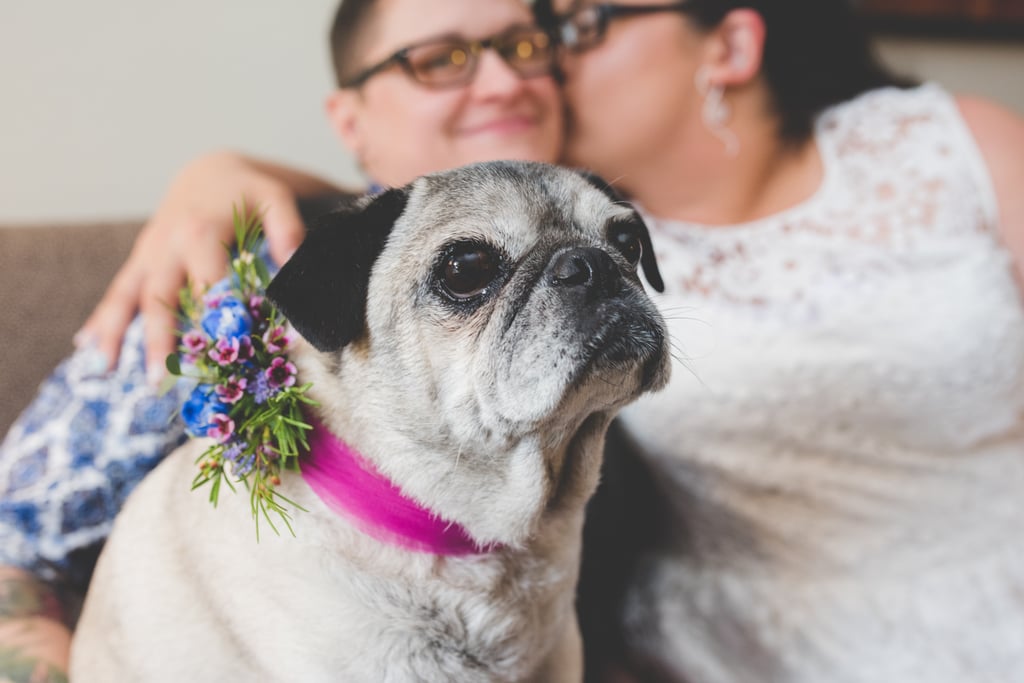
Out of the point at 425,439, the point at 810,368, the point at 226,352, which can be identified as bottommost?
the point at 810,368

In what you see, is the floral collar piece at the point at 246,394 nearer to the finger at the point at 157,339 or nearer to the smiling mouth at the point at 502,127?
the finger at the point at 157,339

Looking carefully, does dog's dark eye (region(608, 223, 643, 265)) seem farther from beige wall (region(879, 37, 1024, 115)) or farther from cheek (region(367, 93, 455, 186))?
beige wall (region(879, 37, 1024, 115))

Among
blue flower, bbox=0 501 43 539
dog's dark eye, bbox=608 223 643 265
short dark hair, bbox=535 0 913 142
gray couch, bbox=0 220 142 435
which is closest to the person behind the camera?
dog's dark eye, bbox=608 223 643 265

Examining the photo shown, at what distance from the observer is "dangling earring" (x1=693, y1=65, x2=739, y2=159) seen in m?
1.38

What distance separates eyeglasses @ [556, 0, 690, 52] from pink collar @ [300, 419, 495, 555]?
89 centimetres

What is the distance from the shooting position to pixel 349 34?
4.42 feet

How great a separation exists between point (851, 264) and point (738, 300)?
0.21 metres

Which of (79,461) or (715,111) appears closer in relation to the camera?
(79,461)

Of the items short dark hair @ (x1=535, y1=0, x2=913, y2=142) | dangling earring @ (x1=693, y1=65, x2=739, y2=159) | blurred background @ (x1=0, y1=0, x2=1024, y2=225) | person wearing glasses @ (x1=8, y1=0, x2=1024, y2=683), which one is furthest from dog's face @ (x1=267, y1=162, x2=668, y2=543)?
blurred background @ (x1=0, y1=0, x2=1024, y2=225)

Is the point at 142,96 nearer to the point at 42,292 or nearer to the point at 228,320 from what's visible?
the point at 42,292

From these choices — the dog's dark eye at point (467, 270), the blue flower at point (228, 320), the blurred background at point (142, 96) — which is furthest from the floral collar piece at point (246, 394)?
the blurred background at point (142, 96)

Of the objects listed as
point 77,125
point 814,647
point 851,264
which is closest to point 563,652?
point 814,647

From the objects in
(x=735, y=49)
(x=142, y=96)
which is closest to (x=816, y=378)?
(x=735, y=49)

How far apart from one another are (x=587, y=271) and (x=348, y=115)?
2.77 ft
